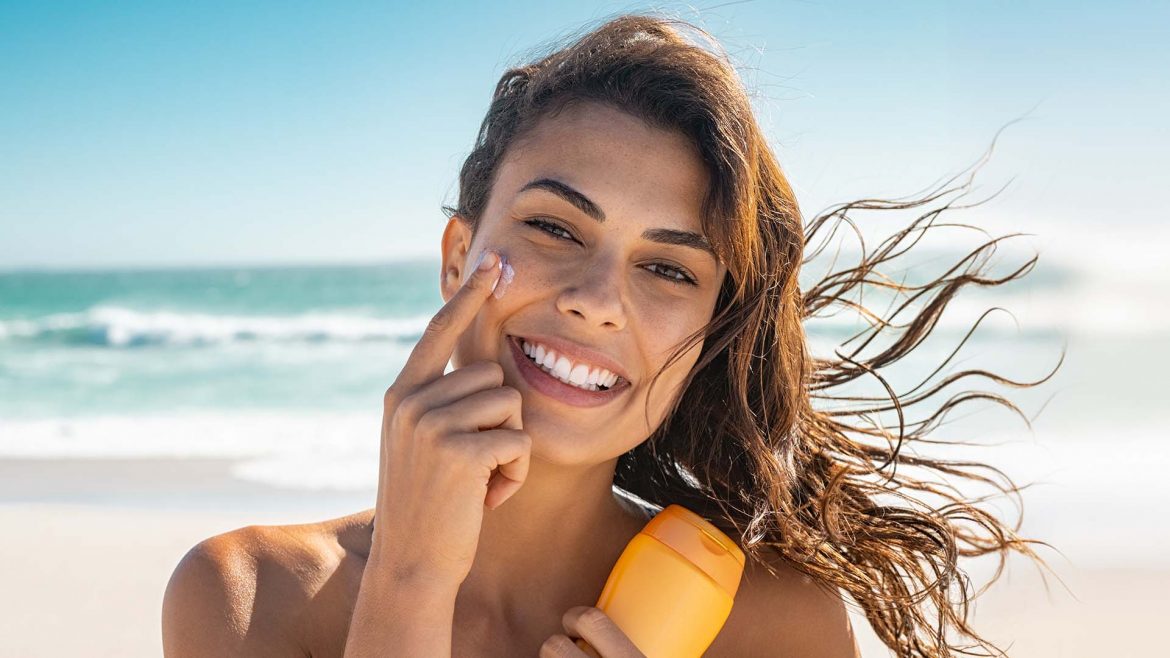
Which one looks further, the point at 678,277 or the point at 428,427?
the point at 678,277

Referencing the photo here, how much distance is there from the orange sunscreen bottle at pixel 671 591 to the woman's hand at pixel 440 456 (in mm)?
310

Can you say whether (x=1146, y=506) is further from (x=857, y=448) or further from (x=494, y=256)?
(x=494, y=256)

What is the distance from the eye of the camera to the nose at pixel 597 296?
1928 millimetres

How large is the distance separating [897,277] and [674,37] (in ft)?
41.3

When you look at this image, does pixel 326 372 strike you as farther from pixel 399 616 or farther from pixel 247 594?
pixel 399 616

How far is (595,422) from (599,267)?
0.99ft

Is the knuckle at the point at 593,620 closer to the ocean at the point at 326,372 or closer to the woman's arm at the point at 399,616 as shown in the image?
the woman's arm at the point at 399,616

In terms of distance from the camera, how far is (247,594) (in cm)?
199

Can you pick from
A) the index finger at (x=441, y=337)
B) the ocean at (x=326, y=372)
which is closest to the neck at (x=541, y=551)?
the index finger at (x=441, y=337)

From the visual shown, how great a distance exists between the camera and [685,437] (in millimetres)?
2656

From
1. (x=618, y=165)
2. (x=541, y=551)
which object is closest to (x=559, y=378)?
(x=618, y=165)

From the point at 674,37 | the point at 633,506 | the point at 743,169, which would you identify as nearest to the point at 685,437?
the point at 633,506

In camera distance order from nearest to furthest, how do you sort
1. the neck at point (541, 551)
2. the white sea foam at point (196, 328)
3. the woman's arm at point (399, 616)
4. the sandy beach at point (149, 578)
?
the woman's arm at point (399, 616) → the neck at point (541, 551) → the sandy beach at point (149, 578) → the white sea foam at point (196, 328)

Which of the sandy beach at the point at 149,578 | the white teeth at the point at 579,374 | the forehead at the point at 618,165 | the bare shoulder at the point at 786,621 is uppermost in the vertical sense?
the forehead at the point at 618,165
